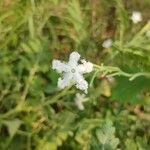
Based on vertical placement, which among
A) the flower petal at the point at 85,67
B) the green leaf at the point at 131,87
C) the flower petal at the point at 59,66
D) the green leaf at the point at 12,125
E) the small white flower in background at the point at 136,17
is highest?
the small white flower in background at the point at 136,17

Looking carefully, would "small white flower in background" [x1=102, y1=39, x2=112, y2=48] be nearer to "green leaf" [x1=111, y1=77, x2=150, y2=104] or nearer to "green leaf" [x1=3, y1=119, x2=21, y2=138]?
"green leaf" [x1=3, y1=119, x2=21, y2=138]

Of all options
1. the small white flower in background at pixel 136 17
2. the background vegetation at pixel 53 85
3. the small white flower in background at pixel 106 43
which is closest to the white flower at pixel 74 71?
the background vegetation at pixel 53 85

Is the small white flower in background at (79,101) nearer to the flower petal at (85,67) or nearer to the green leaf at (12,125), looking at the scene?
the green leaf at (12,125)

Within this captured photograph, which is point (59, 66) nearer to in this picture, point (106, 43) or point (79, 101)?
point (79, 101)

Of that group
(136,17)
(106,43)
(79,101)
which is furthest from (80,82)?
(136,17)

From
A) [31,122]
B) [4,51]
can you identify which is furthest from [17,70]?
[31,122]

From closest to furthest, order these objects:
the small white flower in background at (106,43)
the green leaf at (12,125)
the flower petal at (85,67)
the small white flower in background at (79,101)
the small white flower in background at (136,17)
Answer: the flower petal at (85,67) → the green leaf at (12,125) → the small white flower in background at (79,101) → the small white flower in background at (106,43) → the small white flower in background at (136,17)
